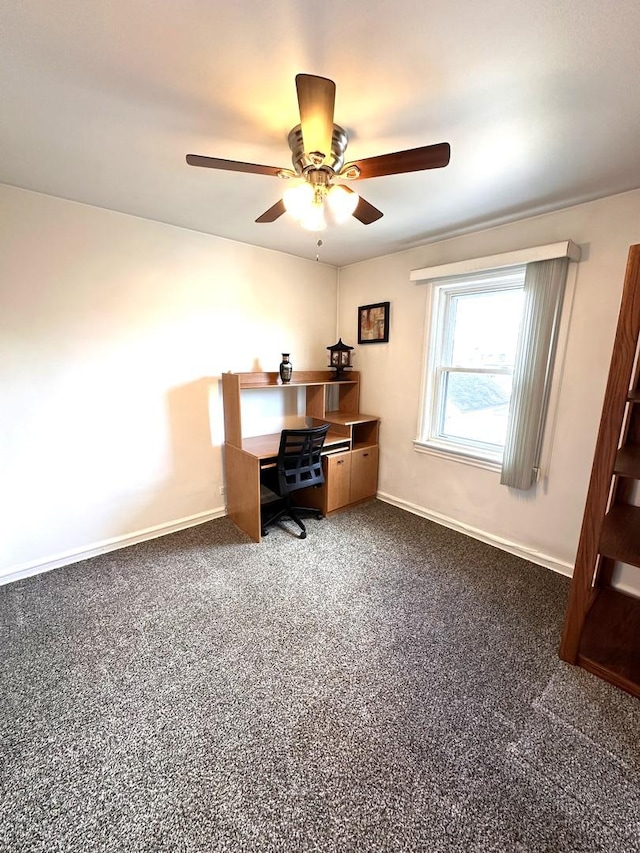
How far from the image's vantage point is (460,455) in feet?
9.73

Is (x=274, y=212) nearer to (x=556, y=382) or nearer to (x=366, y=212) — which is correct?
(x=366, y=212)

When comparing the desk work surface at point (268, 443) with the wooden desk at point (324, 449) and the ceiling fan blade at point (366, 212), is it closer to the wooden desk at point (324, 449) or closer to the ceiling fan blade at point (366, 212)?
the wooden desk at point (324, 449)

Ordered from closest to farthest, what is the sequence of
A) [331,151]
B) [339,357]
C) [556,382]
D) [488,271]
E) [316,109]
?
[316,109]
[331,151]
[556,382]
[488,271]
[339,357]

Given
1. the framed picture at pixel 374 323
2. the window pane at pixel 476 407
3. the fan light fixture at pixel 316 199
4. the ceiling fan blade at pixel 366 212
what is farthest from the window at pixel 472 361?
the fan light fixture at pixel 316 199

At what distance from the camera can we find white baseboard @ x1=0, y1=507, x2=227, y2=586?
2.34 metres

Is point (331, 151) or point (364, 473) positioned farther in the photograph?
point (364, 473)

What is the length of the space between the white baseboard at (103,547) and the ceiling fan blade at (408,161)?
2858 mm

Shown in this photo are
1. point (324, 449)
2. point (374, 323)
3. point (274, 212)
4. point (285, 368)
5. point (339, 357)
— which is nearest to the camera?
point (274, 212)

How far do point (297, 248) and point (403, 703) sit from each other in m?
3.38

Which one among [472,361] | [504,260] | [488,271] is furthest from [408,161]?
[472,361]

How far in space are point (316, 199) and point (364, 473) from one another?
2555 mm

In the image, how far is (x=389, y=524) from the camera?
315 centimetres

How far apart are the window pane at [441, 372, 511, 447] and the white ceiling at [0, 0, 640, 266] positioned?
51.5 inches

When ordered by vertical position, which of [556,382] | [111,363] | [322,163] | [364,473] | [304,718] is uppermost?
[322,163]
